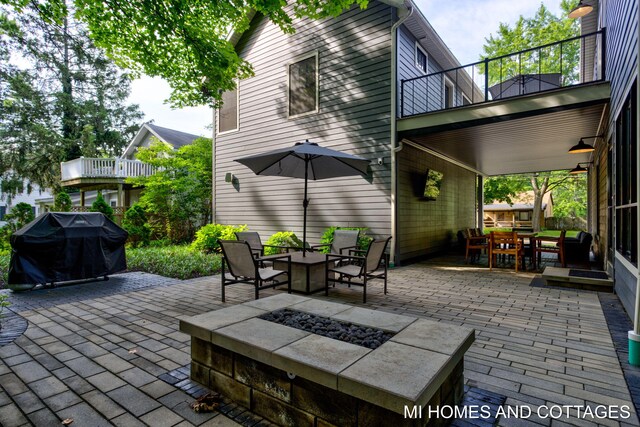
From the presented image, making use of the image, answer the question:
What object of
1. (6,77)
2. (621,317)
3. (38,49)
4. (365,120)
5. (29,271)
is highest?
(38,49)

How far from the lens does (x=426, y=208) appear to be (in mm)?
8953

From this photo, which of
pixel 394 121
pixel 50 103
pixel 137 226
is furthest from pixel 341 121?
pixel 50 103

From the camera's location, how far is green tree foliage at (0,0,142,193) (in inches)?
657

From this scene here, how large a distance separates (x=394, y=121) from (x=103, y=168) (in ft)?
43.9

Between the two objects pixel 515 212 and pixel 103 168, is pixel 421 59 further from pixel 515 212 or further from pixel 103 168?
pixel 515 212

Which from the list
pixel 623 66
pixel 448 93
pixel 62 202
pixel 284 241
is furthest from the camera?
pixel 62 202

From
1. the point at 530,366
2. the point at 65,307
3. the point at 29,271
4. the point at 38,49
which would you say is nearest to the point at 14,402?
the point at 65,307

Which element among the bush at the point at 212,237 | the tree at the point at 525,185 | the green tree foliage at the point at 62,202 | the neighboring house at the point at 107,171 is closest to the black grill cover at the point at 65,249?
the bush at the point at 212,237

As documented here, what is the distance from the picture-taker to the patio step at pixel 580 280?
4953 millimetres

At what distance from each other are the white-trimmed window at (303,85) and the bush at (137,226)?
21.4ft

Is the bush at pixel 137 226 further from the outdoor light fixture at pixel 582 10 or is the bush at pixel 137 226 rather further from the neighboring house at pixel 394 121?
the outdoor light fixture at pixel 582 10

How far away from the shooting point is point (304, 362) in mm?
1656

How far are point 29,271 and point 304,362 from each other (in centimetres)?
538

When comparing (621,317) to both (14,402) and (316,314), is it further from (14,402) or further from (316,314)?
(14,402)
